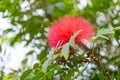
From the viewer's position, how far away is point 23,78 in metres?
1.11

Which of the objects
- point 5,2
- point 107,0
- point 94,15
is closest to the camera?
point 5,2

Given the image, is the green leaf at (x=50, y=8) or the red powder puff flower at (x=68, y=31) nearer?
the red powder puff flower at (x=68, y=31)

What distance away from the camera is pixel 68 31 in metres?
1.13

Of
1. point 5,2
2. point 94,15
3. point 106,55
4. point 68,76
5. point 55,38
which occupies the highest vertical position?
point 94,15

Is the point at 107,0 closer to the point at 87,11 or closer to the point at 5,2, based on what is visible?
the point at 87,11

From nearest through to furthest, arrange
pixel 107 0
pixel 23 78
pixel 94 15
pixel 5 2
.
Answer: pixel 23 78, pixel 5 2, pixel 107 0, pixel 94 15

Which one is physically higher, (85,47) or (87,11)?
(87,11)

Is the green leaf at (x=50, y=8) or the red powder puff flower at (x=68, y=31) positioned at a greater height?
the green leaf at (x=50, y=8)

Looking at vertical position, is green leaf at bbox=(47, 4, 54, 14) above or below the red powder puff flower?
above

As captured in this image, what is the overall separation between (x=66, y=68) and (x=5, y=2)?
0.46 meters

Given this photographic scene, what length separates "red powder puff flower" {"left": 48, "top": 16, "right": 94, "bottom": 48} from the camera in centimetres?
112

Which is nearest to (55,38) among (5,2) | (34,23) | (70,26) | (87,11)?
(70,26)

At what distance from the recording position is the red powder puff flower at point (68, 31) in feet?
3.69

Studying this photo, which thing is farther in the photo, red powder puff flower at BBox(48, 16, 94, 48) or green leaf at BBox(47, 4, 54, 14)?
green leaf at BBox(47, 4, 54, 14)
